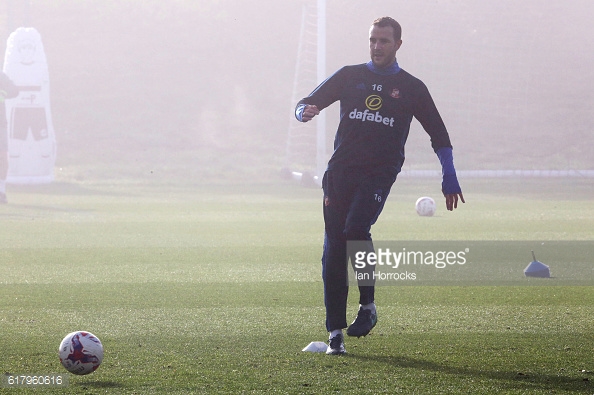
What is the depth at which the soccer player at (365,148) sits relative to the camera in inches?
209

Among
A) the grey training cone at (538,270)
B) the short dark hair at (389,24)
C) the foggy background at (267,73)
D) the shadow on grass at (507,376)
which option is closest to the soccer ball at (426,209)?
the grey training cone at (538,270)

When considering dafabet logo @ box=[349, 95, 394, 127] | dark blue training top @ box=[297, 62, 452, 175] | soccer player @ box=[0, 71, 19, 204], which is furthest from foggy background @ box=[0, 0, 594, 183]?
dafabet logo @ box=[349, 95, 394, 127]

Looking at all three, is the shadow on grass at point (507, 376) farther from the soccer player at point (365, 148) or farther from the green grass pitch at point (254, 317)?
the soccer player at point (365, 148)

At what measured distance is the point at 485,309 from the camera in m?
7.14

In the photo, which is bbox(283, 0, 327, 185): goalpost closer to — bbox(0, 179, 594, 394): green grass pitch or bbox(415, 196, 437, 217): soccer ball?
bbox(415, 196, 437, 217): soccer ball

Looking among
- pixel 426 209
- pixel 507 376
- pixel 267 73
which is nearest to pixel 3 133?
pixel 426 209

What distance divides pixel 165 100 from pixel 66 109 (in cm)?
643

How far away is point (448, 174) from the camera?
17.7ft

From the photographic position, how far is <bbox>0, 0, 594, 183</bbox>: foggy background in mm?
49625

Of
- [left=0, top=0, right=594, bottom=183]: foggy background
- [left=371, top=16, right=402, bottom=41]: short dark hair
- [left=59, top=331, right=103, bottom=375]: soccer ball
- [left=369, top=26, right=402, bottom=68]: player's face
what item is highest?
[left=0, top=0, right=594, bottom=183]: foggy background

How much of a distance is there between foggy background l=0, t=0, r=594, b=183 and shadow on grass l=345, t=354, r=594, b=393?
40.0 metres

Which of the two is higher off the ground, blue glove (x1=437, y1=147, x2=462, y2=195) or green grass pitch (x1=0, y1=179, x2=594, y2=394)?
blue glove (x1=437, y1=147, x2=462, y2=195)

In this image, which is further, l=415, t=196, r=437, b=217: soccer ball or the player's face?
l=415, t=196, r=437, b=217: soccer ball

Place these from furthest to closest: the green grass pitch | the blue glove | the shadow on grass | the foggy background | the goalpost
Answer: the foggy background → the goalpost → the blue glove → the green grass pitch → the shadow on grass
